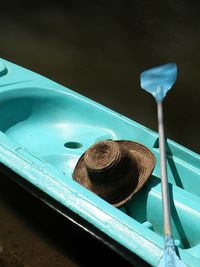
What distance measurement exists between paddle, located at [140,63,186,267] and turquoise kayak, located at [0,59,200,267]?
6 cm

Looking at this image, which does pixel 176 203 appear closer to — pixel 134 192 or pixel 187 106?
pixel 134 192

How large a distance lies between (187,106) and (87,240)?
110 inches

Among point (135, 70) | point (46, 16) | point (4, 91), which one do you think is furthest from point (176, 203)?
point (46, 16)

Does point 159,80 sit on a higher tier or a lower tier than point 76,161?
higher

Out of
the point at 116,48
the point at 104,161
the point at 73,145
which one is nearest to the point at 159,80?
the point at 73,145

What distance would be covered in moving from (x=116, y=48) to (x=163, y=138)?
12.3 ft

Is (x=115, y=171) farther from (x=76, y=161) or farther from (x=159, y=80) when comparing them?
(x=159, y=80)

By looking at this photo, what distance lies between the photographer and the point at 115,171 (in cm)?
268

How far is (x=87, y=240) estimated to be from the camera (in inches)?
101

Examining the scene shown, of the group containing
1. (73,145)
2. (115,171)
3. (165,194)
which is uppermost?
(165,194)

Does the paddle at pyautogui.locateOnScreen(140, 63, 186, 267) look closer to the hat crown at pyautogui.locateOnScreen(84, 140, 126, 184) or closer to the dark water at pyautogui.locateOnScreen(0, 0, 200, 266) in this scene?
the hat crown at pyautogui.locateOnScreen(84, 140, 126, 184)

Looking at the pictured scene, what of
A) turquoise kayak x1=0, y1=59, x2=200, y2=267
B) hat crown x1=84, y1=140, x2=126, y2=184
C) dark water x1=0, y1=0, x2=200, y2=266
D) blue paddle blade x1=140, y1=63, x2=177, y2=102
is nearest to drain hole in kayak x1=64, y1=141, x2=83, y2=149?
turquoise kayak x1=0, y1=59, x2=200, y2=267

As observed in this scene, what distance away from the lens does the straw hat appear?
2672mm

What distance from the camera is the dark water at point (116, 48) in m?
5.04
